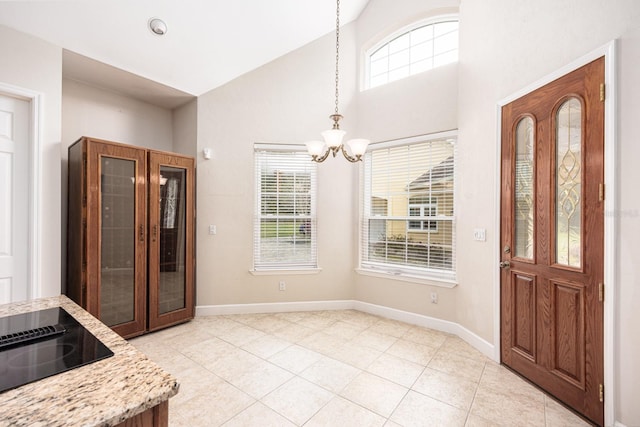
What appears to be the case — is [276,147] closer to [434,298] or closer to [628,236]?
[434,298]

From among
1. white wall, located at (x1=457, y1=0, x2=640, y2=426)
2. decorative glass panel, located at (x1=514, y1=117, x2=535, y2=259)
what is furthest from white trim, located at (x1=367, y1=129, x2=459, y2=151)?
decorative glass panel, located at (x1=514, y1=117, x2=535, y2=259)

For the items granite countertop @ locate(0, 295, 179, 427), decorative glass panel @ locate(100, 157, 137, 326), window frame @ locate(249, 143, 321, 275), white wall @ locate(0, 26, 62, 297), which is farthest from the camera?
window frame @ locate(249, 143, 321, 275)

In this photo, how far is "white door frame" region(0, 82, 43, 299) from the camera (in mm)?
2518

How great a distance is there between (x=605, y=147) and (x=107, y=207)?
4000mm

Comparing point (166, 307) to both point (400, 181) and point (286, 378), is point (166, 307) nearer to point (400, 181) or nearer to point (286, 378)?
point (286, 378)

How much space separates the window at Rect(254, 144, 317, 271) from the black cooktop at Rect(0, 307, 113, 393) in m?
2.71

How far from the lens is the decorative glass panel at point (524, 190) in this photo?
2352 millimetres

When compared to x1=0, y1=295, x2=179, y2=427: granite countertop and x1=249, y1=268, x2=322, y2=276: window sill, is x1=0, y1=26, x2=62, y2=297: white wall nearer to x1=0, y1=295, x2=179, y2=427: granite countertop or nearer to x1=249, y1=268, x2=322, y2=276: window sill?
x1=249, y1=268, x2=322, y2=276: window sill

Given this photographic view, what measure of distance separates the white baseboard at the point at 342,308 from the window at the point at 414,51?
2.97 meters

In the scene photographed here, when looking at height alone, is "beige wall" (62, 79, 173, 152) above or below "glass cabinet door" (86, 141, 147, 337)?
above

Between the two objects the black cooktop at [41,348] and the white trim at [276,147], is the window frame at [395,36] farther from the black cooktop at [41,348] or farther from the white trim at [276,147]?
the black cooktop at [41,348]

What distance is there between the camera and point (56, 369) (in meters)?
0.81

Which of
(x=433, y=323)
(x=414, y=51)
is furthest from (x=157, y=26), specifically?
(x=433, y=323)

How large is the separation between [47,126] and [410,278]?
392 centimetres
